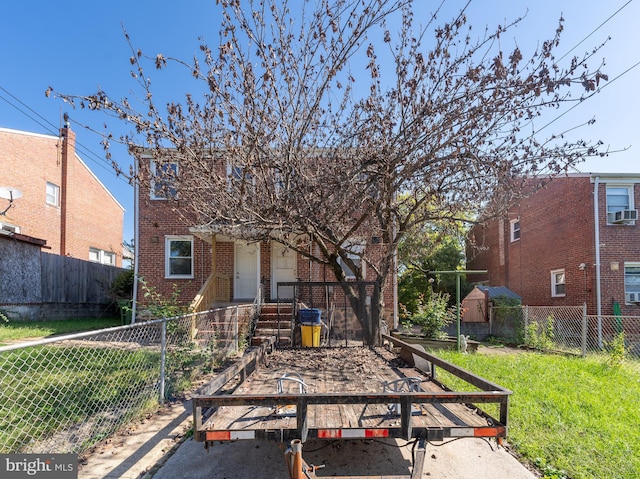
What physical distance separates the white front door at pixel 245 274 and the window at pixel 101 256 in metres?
10.3

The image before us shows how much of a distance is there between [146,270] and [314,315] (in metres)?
8.19

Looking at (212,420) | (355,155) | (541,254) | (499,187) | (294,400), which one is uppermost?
(355,155)

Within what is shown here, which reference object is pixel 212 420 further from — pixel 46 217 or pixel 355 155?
pixel 46 217

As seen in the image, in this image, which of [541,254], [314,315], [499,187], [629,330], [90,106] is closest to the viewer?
[90,106]

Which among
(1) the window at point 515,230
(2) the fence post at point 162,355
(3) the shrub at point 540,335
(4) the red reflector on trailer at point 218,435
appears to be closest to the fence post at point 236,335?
(2) the fence post at point 162,355

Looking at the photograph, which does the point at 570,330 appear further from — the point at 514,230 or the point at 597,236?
the point at 514,230

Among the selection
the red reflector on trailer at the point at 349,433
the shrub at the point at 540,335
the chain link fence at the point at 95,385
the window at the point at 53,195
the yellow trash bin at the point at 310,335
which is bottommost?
the shrub at the point at 540,335

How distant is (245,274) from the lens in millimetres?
13406

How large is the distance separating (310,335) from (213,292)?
240 inches

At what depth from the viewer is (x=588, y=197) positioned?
1321 cm

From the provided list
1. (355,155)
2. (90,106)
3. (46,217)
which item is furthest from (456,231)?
(46,217)

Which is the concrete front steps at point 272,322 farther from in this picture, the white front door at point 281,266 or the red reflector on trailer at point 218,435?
the red reflector on trailer at point 218,435

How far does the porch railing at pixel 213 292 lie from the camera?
11000mm

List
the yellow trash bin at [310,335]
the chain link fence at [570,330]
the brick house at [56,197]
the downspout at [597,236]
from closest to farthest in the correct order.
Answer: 1. the yellow trash bin at [310,335]
2. the chain link fence at [570,330]
3. the downspout at [597,236]
4. the brick house at [56,197]
